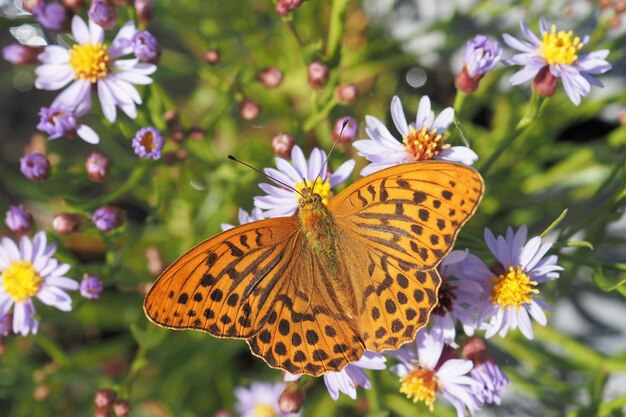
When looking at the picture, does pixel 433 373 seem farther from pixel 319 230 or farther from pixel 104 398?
pixel 104 398

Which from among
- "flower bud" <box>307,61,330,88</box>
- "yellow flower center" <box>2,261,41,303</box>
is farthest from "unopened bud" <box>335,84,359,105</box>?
"yellow flower center" <box>2,261,41,303</box>

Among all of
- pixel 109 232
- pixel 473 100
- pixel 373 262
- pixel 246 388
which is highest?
pixel 473 100

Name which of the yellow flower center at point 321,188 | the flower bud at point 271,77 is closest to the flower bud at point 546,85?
the yellow flower center at point 321,188

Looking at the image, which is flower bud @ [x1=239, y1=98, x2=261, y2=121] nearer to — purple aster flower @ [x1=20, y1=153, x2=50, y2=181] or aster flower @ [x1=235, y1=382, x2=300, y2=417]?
purple aster flower @ [x1=20, y1=153, x2=50, y2=181]

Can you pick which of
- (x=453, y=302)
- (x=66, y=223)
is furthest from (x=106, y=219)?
(x=453, y=302)

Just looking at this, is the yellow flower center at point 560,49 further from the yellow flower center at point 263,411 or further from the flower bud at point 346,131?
the yellow flower center at point 263,411

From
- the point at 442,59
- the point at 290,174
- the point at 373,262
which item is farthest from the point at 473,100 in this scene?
the point at 373,262

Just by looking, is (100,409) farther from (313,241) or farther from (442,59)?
(442,59)
